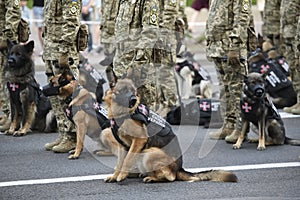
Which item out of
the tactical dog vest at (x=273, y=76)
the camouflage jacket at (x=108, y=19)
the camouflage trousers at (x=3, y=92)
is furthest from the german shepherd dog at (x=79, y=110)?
the tactical dog vest at (x=273, y=76)

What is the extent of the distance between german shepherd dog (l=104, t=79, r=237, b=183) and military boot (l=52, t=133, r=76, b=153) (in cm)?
166

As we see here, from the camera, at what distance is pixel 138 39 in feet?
29.1

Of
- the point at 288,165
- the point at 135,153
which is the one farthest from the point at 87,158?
the point at 288,165

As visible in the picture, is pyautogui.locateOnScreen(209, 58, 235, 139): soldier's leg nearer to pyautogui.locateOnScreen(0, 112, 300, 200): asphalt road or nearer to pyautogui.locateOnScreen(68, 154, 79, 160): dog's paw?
pyautogui.locateOnScreen(0, 112, 300, 200): asphalt road

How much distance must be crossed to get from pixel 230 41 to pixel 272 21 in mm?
3961

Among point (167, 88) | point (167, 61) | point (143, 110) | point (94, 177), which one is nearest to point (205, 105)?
point (167, 88)

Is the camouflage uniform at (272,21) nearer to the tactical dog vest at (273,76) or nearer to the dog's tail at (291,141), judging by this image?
the tactical dog vest at (273,76)

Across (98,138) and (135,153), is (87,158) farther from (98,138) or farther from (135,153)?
(135,153)

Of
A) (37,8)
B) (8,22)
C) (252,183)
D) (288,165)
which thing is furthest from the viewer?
(37,8)

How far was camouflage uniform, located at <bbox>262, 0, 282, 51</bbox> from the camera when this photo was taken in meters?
13.3

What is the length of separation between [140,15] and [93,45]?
11.8 m

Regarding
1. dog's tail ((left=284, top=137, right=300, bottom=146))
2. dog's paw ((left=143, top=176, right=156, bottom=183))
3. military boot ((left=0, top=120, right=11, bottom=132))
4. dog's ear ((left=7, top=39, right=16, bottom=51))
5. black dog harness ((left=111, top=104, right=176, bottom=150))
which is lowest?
military boot ((left=0, top=120, right=11, bottom=132))

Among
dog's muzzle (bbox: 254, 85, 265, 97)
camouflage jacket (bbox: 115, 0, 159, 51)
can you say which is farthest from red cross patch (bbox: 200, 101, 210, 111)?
camouflage jacket (bbox: 115, 0, 159, 51)

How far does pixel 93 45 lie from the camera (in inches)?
814
